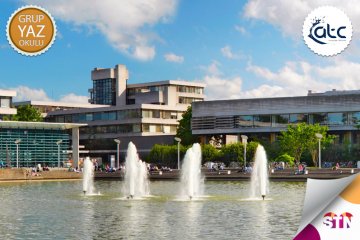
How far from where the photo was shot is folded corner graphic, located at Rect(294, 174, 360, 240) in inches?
145

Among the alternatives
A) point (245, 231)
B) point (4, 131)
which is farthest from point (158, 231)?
point (4, 131)

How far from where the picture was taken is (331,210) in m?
3.71

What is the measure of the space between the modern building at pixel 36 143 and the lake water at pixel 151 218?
66.8 m

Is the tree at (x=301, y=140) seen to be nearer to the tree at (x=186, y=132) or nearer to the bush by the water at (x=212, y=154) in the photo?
the bush by the water at (x=212, y=154)

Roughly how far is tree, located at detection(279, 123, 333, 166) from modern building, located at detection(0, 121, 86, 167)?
36921mm

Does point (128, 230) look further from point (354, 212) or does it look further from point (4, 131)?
point (4, 131)

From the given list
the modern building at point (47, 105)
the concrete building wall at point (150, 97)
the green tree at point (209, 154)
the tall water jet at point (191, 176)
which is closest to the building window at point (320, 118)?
the green tree at point (209, 154)

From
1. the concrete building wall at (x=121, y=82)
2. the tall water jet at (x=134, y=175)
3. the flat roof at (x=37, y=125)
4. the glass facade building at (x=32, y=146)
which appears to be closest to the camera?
the tall water jet at (x=134, y=175)

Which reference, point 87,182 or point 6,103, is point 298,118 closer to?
point 6,103

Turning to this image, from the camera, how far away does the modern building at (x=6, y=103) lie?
121625 millimetres

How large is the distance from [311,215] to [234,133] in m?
119

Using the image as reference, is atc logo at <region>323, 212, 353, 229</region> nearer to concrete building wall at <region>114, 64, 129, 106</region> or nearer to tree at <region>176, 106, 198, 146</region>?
tree at <region>176, 106, 198, 146</region>

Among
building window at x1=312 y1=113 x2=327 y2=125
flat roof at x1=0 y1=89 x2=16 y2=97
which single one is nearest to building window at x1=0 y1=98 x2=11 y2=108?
flat roof at x1=0 y1=89 x2=16 y2=97

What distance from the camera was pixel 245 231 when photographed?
25.6 meters
